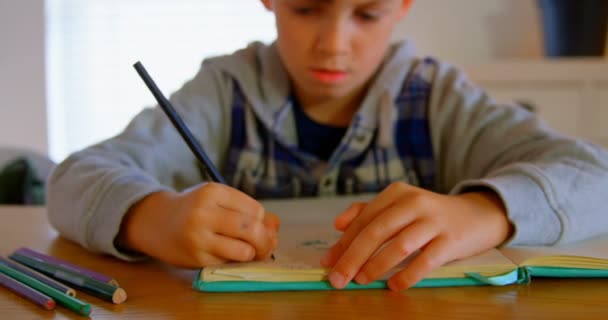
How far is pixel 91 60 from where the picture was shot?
2424 mm

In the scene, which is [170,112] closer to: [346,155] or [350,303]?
[350,303]

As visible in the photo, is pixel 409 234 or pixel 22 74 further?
pixel 22 74

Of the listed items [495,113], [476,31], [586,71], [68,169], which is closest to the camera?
[68,169]

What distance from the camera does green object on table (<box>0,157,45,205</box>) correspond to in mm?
1000

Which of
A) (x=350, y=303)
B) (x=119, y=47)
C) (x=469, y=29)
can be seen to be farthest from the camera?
(x=119, y=47)

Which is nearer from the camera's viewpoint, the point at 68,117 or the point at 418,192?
the point at 418,192

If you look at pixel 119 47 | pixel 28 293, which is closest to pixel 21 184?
pixel 28 293

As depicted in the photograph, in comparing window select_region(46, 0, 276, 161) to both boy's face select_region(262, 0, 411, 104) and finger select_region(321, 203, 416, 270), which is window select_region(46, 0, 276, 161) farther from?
finger select_region(321, 203, 416, 270)

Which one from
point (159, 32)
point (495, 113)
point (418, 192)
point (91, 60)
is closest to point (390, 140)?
point (495, 113)

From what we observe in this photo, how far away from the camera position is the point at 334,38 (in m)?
0.70

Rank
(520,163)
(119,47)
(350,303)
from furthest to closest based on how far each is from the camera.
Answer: (119,47) → (520,163) → (350,303)

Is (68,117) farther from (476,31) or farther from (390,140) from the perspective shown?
(390,140)

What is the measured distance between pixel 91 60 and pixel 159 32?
0.30 metres

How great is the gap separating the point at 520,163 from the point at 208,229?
0.32 meters
